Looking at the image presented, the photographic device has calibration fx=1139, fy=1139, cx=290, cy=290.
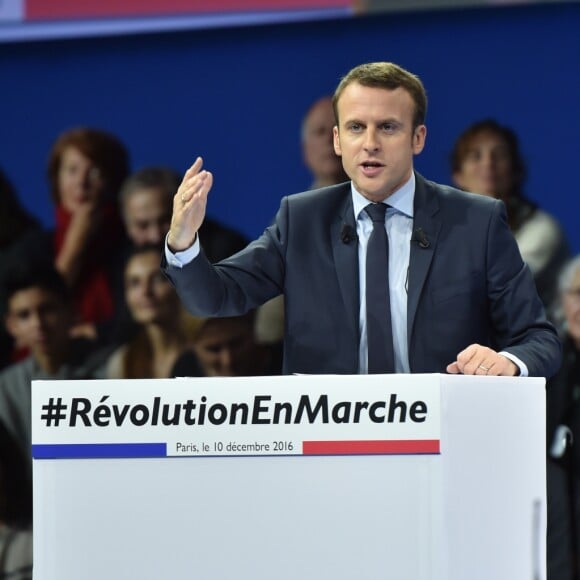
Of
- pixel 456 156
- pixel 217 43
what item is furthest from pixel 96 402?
pixel 217 43

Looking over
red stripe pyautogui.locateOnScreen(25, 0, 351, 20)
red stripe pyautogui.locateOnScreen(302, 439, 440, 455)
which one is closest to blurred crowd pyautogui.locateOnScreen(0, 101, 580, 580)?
red stripe pyautogui.locateOnScreen(25, 0, 351, 20)

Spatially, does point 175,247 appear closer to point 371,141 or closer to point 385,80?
point 371,141

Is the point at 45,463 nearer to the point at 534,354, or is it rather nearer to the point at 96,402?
the point at 96,402

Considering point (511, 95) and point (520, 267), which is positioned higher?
point (511, 95)

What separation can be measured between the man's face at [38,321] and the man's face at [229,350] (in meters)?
0.69

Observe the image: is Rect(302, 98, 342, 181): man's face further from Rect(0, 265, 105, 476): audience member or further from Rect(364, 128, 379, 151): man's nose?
Rect(364, 128, 379, 151): man's nose

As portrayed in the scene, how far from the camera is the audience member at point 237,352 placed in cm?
499

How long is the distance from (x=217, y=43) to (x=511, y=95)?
1.34m

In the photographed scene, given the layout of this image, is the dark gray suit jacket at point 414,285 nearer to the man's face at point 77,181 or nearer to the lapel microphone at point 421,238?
the lapel microphone at point 421,238

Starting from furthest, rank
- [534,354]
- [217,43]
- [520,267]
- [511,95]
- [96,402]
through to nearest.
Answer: [217,43] < [511,95] < [520,267] < [534,354] < [96,402]

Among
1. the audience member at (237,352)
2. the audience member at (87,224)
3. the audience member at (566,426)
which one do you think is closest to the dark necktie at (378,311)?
the audience member at (566,426)

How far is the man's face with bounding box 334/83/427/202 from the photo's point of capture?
2.36m

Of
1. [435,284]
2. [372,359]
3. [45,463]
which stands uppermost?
[435,284]

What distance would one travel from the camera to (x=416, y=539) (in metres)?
1.82
